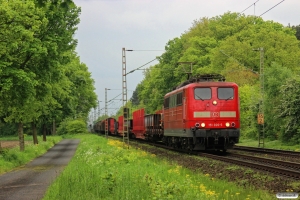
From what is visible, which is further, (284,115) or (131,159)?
(284,115)

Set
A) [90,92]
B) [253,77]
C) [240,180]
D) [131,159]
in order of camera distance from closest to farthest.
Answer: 1. [240,180]
2. [131,159]
3. [253,77]
4. [90,92]

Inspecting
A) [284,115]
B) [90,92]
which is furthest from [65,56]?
[90,92]

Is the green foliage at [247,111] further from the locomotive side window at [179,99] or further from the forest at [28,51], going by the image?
the forest at [28,51]

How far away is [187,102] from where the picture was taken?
24703 millimetres

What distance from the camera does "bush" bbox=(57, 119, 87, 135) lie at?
90.2 meters

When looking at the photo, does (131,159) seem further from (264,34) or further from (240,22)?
(240,22)

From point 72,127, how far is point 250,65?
41.0 metres

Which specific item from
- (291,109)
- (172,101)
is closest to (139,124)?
(291,109)

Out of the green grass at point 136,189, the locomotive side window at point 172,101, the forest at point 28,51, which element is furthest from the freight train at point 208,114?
the green grass at point 136,189

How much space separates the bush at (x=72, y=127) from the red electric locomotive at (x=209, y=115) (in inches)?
2611

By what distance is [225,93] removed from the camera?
25.1 metres

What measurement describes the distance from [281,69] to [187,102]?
17.7 meters

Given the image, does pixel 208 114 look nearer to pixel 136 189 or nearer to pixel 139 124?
pixel 136 189

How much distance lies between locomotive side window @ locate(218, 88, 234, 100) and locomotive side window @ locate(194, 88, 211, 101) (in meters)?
0.57
